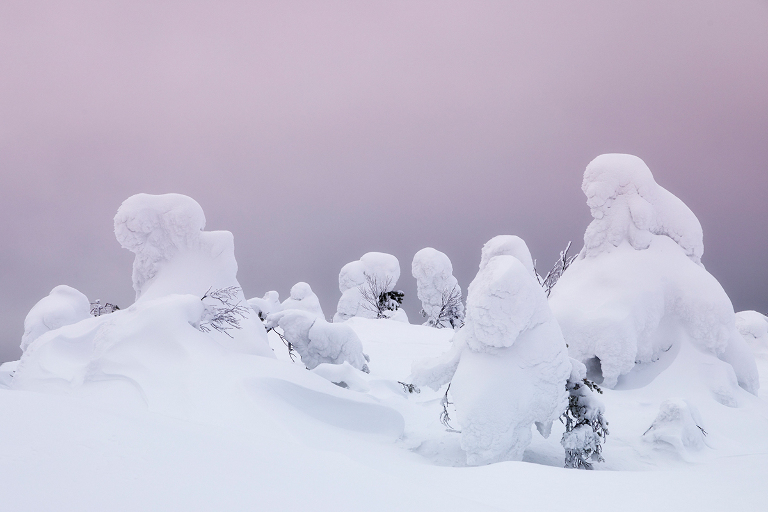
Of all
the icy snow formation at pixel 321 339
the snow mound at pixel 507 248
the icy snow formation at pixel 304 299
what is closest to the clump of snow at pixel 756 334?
the snow mound at pixel 507 248

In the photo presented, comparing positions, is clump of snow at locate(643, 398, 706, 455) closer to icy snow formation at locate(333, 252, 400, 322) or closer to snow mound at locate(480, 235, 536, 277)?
snow mound at locate(480, 235, 536, 277)

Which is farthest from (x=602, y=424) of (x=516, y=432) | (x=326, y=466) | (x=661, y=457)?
(x=326, y=466)

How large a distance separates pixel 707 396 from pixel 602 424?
3.91 meters

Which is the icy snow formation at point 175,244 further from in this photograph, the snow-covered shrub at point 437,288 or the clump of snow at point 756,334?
the clump of snow at point 756,334

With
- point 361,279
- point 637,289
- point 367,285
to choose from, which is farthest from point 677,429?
point 361,279

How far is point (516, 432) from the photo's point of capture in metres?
5.54

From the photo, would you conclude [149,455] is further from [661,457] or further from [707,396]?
[707,396]

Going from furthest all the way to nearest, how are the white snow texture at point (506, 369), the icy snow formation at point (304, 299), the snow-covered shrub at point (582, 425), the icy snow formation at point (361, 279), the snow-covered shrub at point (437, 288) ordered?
the icy snow formation at point (361, 279) → the icy snow formation at point (304, 299) → the snow-covered shrub at point (437, 288) → the snow-covered shrub at point (582, 425) → the white snow texture at point (506, 369)

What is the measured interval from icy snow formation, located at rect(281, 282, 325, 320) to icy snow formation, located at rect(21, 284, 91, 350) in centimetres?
922

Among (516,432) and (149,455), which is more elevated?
(516,432)

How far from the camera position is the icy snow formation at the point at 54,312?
40.2 ft

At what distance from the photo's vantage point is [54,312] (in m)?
12.5

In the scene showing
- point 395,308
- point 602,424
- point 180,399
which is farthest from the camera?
point 395,308

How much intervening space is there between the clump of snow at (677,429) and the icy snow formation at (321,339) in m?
4.95
